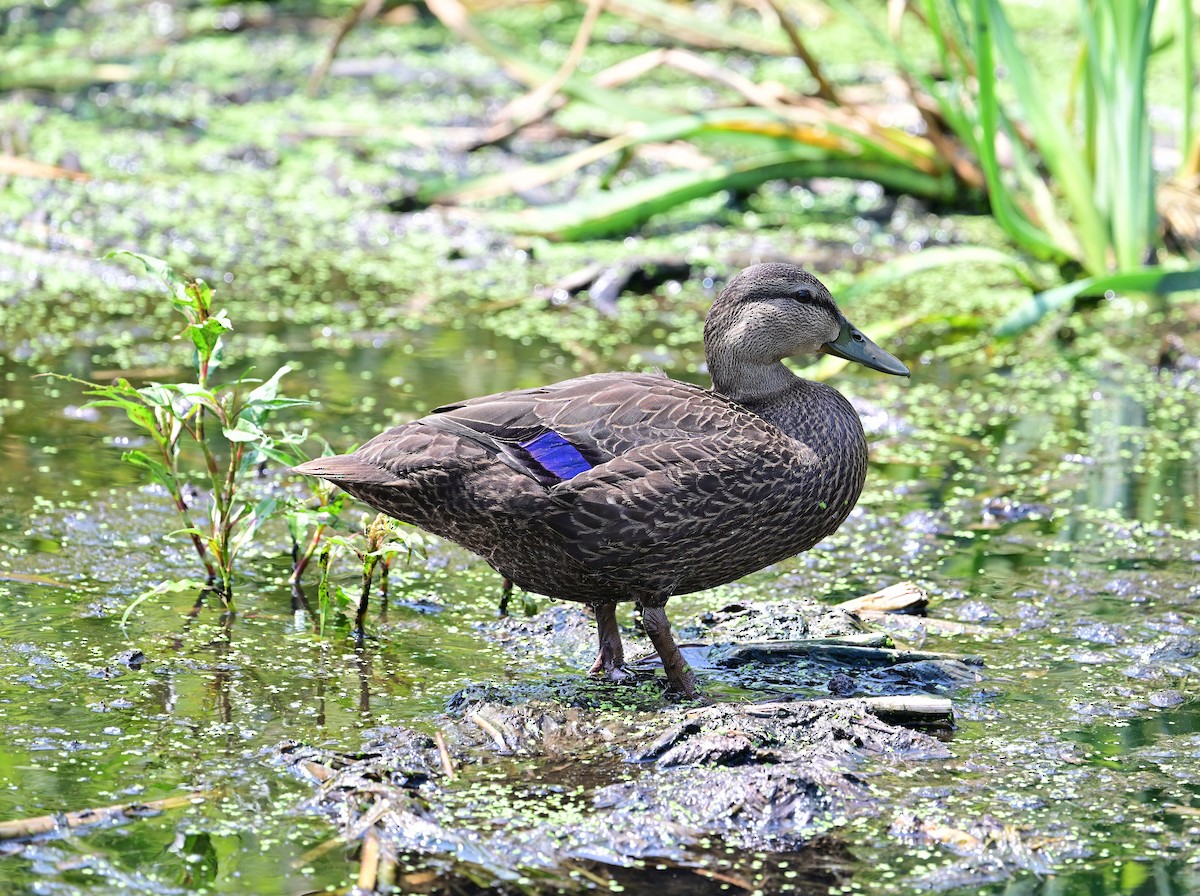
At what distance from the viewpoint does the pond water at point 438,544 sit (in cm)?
352

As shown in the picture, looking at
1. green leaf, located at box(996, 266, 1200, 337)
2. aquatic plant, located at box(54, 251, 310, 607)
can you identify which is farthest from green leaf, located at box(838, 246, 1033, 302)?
aquatic plant, located at box(54, 251, 310, 607)

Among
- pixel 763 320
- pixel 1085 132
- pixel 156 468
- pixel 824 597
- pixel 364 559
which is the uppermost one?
pixel 1085 132

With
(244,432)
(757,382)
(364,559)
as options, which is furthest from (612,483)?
(244,432)

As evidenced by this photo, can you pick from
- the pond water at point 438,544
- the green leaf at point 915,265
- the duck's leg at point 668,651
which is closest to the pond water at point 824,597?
the pond water at point 438,544

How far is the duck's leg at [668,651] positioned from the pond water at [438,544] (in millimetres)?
118

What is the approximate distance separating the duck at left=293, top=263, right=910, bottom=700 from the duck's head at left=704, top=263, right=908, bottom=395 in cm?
15

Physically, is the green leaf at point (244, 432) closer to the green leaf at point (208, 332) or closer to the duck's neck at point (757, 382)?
the green leaf at point (208, 332)

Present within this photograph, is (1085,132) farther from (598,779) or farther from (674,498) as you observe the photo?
(598,779)

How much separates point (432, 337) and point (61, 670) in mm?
3568

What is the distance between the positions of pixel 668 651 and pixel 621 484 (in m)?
0.47

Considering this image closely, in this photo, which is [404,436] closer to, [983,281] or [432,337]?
[432,337]

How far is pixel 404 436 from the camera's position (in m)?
4.41

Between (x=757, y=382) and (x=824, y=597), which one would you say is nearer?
(x=757, y=382)

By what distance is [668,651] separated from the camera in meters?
4.28
